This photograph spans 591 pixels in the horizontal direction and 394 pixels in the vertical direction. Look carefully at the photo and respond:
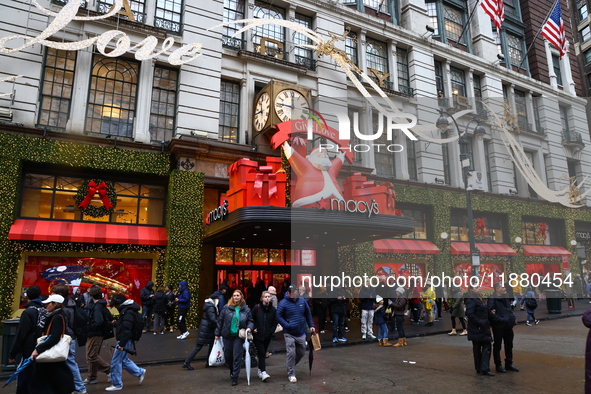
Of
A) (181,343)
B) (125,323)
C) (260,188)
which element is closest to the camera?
(125,323)

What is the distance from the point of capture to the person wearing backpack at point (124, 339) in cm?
776

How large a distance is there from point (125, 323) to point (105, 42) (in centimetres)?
1313

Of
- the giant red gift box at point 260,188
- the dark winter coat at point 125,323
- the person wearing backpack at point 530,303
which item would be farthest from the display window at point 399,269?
the dark winter coat at point 125,323

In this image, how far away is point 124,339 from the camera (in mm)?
7715

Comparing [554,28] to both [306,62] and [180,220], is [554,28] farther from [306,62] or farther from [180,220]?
[180,220]

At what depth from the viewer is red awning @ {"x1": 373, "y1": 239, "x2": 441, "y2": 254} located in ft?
65.4

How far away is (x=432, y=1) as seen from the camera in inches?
1085

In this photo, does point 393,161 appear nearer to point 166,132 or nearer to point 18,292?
point 166,132

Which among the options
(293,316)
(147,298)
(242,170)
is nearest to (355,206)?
(242,170)

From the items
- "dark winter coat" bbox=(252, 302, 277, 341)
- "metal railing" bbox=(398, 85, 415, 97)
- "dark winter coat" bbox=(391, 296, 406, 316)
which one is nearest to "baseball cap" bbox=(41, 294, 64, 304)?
"dark winter coat" bbox=(252, 302, 277, 341)

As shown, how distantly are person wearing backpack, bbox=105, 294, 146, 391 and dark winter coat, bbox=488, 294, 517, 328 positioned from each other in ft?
24.4

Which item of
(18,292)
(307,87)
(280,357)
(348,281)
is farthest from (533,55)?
(18,292)

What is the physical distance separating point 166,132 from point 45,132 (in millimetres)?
4726

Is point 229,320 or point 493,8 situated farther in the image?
point 493,8
